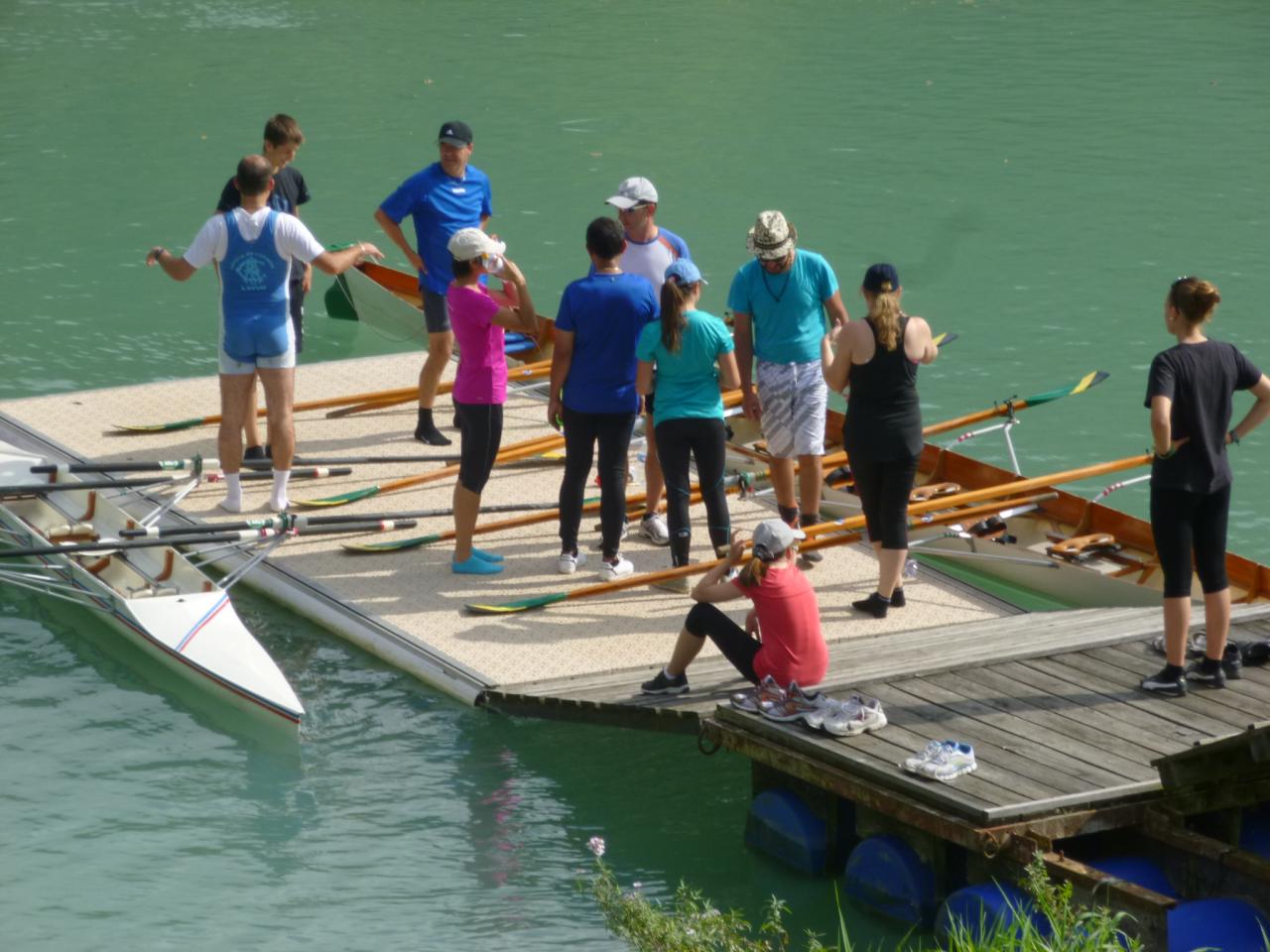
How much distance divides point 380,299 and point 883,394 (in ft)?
26.5

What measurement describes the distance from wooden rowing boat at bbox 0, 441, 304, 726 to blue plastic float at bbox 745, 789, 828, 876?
7.60 ft

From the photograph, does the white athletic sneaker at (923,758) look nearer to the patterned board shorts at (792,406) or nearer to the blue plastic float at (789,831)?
the blue plastic float at (789,831)

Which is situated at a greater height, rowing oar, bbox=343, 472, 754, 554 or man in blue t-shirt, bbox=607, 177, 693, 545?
man in blue t-shirt, bbox=607, 177, 693, 545

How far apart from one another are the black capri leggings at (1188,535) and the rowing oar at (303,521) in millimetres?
4243

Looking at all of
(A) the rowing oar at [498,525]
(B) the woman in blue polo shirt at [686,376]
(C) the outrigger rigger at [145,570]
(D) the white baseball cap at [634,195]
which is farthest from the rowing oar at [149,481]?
(B) the woman in blue polo shirt at [686,376]

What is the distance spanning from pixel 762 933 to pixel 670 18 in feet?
91.5

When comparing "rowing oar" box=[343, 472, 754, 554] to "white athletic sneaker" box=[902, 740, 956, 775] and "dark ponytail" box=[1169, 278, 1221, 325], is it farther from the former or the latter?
"dark ponytail" box=[1169, 278, 1221, 325]

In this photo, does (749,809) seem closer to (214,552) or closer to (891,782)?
(891,782)

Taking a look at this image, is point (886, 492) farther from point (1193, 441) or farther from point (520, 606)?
point (520, 606)

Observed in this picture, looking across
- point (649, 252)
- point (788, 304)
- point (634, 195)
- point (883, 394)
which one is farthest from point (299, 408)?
point (883, 394)

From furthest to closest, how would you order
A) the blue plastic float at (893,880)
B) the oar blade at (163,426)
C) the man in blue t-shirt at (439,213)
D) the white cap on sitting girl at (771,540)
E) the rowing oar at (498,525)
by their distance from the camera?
the oar blade at (163,426), the man in blue t-shirt at (439,213), the rowing oar at (498,525), the white cap on sitting girl at (771,540), the blue plastic float at (893,880)

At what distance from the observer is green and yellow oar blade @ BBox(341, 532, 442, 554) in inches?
436

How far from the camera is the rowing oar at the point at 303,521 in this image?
33.1 feet

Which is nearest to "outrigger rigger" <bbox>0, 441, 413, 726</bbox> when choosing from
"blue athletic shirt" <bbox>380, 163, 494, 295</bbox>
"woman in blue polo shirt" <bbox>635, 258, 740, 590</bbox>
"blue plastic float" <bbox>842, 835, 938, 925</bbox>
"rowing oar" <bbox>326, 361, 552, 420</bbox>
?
"woman in blue polo shirt" <bbox>635, 258, 740, 590</bbox>
